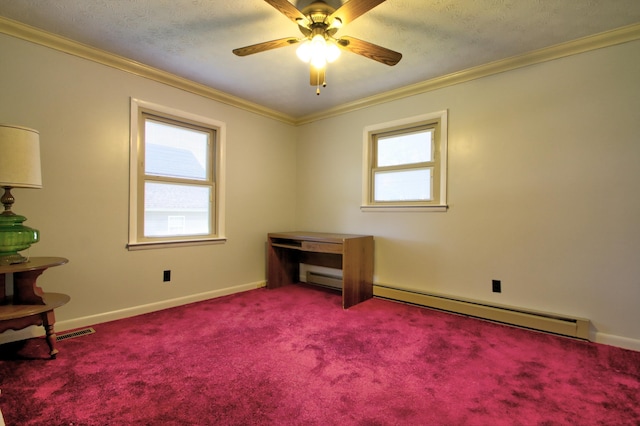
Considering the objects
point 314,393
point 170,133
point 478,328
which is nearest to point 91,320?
point 170,133

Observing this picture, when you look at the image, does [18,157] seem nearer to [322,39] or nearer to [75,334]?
[75,334]

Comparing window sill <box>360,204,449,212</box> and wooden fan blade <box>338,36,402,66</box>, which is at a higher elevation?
wooden fan blade <box>338,36,402,66</box>

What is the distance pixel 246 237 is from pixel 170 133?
1459mm

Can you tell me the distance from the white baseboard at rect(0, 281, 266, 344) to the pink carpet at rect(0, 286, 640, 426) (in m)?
0.09

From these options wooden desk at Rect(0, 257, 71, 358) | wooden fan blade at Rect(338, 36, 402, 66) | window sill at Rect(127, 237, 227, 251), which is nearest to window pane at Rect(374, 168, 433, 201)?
wooden fan blade at Rect(338, 36, 402, 66)

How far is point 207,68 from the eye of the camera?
285 centimetres

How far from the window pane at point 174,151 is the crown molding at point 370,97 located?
45cm

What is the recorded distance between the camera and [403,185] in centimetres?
340

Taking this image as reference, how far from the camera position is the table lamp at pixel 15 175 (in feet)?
5.96

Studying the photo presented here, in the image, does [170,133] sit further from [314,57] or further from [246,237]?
[314,57]

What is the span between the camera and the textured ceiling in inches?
78.3

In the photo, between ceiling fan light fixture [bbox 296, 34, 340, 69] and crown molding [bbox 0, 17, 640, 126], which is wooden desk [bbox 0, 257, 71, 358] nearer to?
crown molding [bbox 0, 17, 640, 126]

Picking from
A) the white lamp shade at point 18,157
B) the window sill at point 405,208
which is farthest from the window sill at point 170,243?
the window sill at point 405,208

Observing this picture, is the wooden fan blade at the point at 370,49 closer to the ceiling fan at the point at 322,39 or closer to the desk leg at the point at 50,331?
the ceiling fan at the point at 322,39
